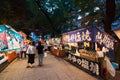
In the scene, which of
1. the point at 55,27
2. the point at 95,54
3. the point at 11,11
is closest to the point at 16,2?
the point at 11,11

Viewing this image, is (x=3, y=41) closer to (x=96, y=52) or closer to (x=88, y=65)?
(x=96, y=52)

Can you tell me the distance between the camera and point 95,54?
15.1m

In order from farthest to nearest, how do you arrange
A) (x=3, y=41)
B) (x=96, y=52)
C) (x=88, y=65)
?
(x=3, y=41) < (x=96, y=52) < (x=88, y=65)

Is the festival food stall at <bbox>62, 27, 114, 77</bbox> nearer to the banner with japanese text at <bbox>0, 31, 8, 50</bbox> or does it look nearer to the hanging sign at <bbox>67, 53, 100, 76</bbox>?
the hanging sign at <bbox>67, 53, 100, 76</bbox>

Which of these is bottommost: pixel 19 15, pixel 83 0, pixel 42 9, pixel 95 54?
pixel 95 54

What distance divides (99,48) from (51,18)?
35.4m

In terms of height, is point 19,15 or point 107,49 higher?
point 19,15

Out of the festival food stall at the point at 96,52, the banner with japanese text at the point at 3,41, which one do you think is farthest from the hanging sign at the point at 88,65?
the banner with japanese text at the point at 3,41

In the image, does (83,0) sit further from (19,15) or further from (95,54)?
(19,15)

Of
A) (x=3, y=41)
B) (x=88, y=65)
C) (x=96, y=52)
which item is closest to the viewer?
(x=88, y=65)

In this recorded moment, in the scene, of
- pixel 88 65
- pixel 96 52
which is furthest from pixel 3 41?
pixel 88 65

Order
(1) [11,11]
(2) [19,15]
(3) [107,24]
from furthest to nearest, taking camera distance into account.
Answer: (3) [107,24]
(2) [19,15]
(1) [11,11]

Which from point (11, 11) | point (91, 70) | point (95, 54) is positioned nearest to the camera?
point (11, 11)

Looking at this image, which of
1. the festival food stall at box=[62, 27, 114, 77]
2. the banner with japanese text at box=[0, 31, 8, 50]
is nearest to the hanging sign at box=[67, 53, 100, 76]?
the festival food stall at box=[62, 27, 114, 77]
